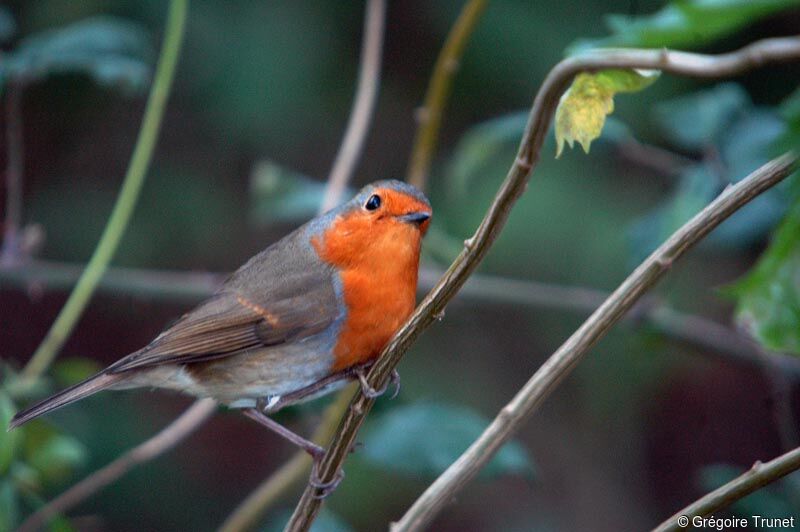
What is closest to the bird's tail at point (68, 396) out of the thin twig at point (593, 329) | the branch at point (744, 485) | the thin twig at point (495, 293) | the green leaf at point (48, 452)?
the green leaf at point (48, 452)

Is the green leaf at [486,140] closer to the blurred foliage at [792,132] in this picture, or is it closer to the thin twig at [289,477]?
the thin twig at [289,477]

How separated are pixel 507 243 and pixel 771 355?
1.18m

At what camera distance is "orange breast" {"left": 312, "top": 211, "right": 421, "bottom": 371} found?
7.47 feet

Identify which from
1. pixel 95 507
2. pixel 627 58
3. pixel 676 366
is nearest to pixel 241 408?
pixel 627 58

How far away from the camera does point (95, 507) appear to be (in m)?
4.14

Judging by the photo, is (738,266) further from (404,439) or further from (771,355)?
(404,439)

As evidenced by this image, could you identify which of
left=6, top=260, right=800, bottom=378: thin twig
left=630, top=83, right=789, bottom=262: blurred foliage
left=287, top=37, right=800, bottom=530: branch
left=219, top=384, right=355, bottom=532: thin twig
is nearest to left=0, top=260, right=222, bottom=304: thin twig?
left=6, top=260, right=800, bottom=378: thin twig

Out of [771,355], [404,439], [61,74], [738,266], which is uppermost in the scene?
[61,74]

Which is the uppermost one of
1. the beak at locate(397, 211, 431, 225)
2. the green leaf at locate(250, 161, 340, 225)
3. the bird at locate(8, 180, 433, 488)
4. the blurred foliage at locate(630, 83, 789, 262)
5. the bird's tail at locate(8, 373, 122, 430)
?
the green leaf at locate(250, 161, 340, 225)

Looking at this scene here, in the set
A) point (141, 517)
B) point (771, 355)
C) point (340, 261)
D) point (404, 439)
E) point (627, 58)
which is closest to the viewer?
point (627, 58)

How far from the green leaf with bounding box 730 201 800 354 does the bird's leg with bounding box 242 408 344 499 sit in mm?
699

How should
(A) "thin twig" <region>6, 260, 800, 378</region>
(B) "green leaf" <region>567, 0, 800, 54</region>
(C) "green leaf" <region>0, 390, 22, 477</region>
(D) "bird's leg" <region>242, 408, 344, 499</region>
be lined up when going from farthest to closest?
(A) "thin twig" <region>6, 260, 800, 378</region> → (C) "green leaf" <region>0, 390, 22, 477</region> → (D) "bird's leg" <region>242, 408, 344, 499</region> → (B) "green leaf" <region>567, 0, 800, 54</region>

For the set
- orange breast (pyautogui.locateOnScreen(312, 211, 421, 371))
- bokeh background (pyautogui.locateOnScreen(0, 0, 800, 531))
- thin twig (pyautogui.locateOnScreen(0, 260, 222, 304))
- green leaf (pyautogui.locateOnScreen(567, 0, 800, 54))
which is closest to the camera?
green leaf (pyautogui.locateOnScreen(567, 0, 800, 54))

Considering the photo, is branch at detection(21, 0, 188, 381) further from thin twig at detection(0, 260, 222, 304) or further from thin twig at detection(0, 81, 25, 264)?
thin twig at detection(0, 260, 222, 304)
